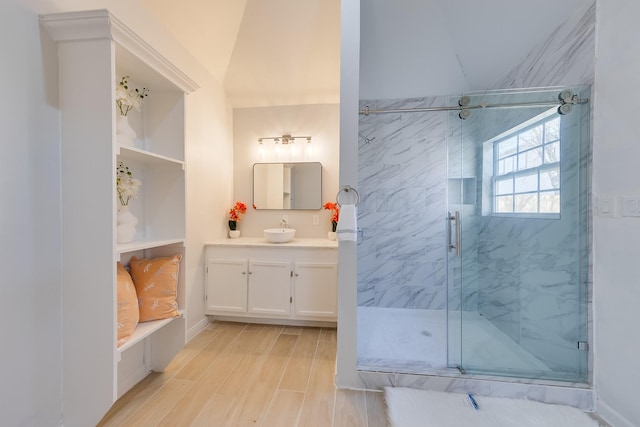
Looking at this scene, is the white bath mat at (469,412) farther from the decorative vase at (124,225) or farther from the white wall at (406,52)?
the white wall at (406,52)

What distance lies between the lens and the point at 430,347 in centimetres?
213

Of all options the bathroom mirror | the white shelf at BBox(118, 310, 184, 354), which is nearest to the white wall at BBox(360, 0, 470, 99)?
the bathroom mirror

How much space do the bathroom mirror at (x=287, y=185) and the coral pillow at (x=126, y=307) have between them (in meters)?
1.90

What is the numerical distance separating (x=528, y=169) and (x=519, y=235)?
0.52 metres

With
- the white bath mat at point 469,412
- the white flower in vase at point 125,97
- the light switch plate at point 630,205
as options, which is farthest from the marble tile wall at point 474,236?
the white flower in vase at point 125,97

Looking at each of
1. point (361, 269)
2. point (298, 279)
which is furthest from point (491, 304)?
point (298, 279)

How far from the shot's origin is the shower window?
1.84 metres

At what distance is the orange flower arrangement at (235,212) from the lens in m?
3.15

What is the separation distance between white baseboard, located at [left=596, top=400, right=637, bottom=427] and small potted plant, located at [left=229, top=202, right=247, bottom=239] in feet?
10.6

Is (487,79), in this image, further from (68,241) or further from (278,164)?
(68,241)

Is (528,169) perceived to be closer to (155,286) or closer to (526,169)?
(526,169)

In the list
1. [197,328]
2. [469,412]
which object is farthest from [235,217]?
[469,412]

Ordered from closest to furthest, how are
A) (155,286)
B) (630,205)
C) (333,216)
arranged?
(630,205) < (155,286) < (333,216)

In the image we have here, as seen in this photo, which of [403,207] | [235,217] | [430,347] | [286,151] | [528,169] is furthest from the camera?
[286,151]
